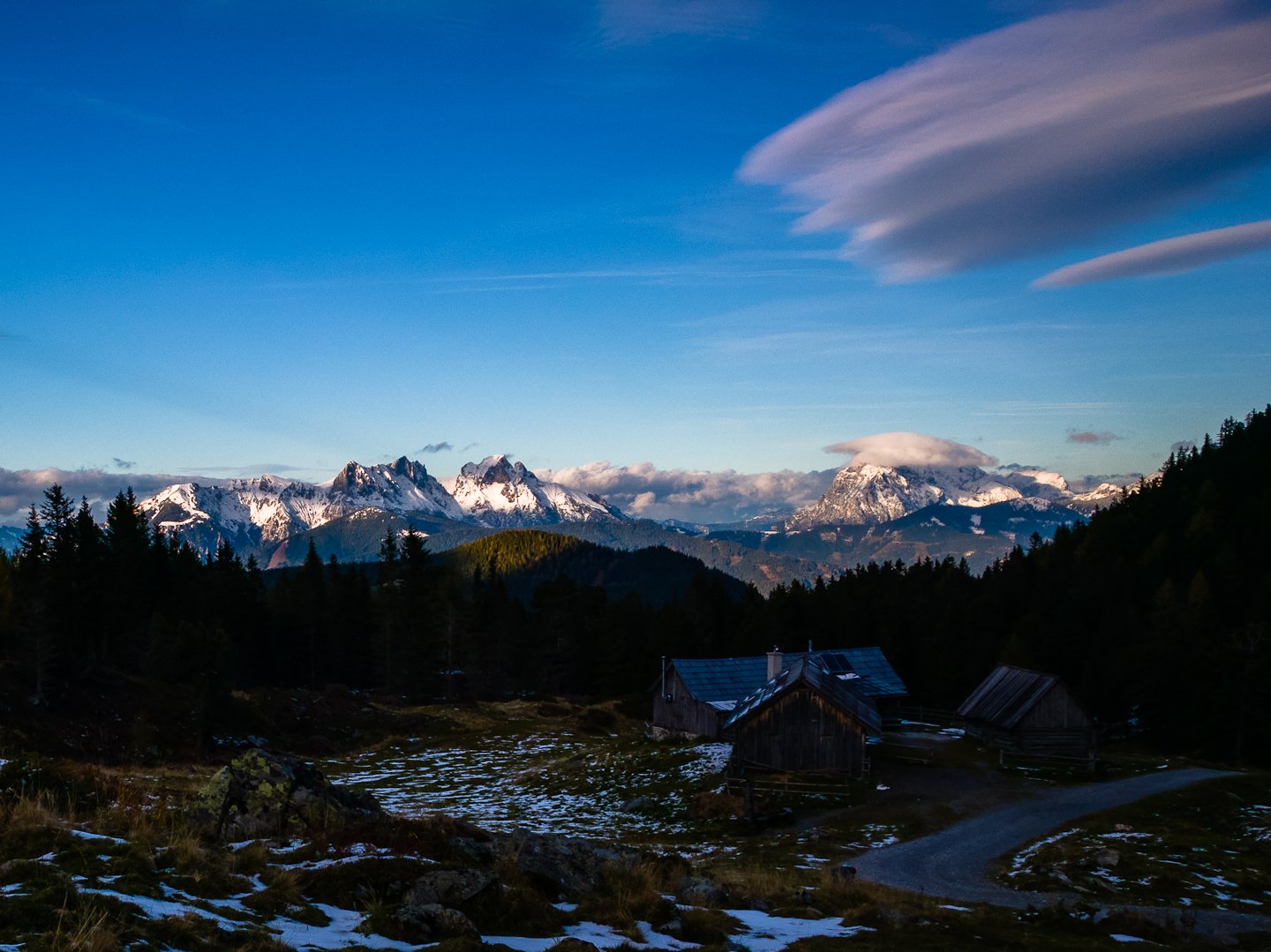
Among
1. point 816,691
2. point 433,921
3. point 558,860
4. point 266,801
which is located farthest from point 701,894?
point 816,691

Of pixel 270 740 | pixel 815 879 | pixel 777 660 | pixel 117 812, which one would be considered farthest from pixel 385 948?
pixel 270 740

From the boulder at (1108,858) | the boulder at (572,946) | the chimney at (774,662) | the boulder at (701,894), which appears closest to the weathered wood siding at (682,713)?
the chimney at (774,662)

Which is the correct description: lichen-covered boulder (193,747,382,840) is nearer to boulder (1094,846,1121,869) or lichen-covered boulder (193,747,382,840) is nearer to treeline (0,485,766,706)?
boulder (1094,846,1121,869)

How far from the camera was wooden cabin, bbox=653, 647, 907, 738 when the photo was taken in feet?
209

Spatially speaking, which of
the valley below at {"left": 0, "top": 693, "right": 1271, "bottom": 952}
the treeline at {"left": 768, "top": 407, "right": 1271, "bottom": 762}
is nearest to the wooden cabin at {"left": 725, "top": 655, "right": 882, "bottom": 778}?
the valley below at {"left": 0, "top": 693, "right": 1271, "bottom": 952}

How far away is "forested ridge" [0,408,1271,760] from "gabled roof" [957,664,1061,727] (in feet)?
48.4

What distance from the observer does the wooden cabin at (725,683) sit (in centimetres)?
6372

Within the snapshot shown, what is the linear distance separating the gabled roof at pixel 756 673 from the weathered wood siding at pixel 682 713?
966 mm

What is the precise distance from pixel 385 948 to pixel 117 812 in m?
7.09

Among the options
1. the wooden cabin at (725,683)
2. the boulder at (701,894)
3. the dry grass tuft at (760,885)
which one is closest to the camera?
the boulder at (701,894)

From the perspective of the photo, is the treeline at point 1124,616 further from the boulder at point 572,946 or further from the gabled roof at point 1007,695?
the boulder at point 572,946

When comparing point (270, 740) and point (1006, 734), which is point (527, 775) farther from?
point (1006, 734)

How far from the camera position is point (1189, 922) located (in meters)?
19.8

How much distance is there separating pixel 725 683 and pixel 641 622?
36.0 metres
